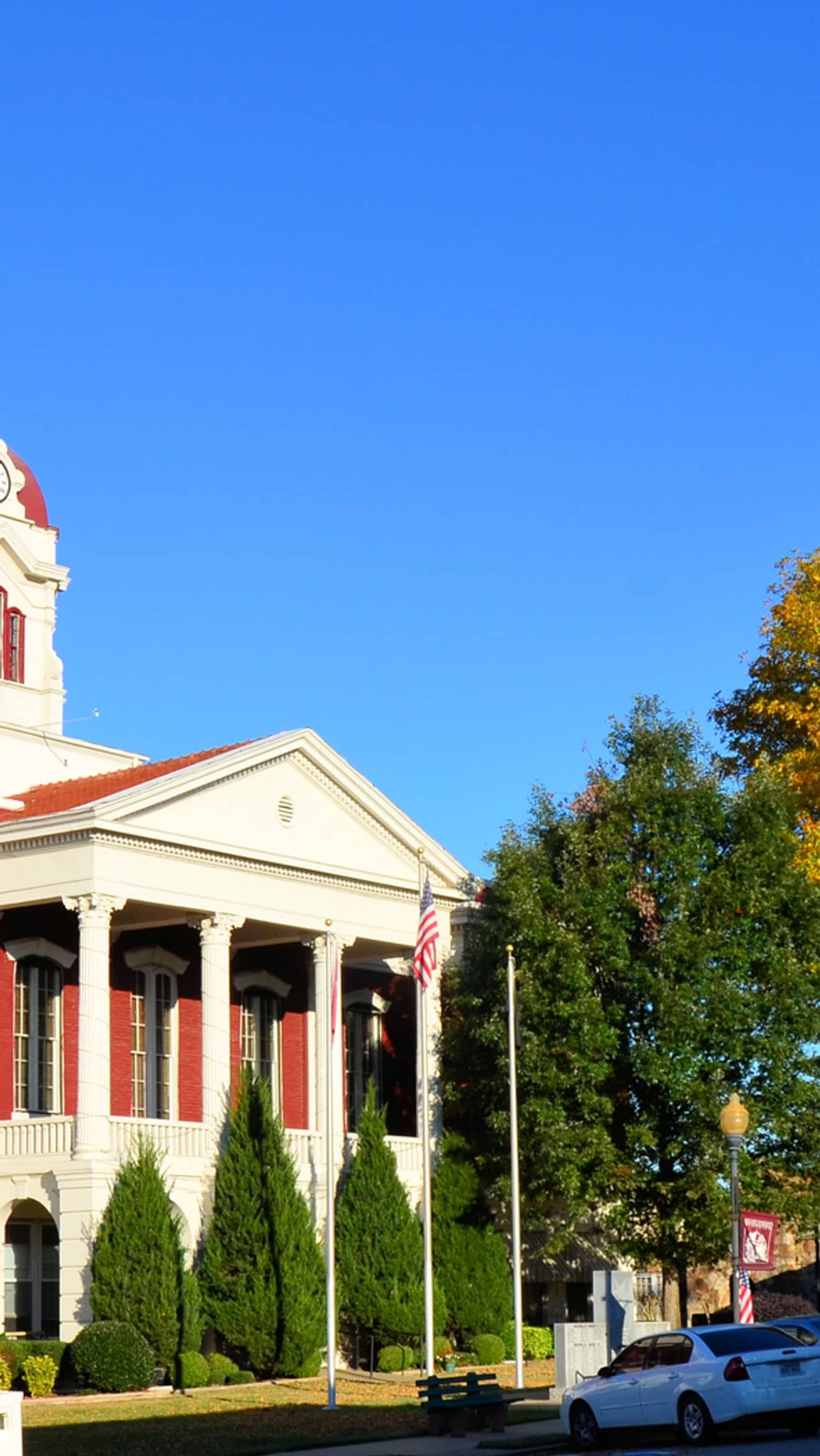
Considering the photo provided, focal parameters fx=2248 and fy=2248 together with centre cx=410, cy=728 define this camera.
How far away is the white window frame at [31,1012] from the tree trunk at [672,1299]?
13.2 metres

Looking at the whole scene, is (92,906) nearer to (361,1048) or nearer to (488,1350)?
(361,1048)

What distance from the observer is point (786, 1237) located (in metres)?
56.5

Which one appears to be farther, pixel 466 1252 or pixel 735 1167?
pixel 466 1252

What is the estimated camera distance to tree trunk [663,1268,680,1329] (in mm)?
47094

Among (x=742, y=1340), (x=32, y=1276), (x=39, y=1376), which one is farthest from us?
(x=32, y=1276)

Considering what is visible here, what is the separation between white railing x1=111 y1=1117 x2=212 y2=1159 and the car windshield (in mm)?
16249

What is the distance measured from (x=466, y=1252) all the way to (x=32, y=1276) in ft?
29.2

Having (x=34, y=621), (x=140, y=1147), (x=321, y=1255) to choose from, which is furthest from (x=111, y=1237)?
(x=34, y=621)

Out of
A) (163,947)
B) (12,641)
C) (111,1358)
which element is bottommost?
(111,1358)

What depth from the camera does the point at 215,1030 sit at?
142 feet

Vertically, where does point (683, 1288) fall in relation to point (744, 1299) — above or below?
below

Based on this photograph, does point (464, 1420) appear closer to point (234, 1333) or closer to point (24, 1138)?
point (234, 1333)

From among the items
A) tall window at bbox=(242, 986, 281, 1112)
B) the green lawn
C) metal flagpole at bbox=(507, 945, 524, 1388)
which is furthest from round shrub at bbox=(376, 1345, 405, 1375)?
tall window at bbox=(242, 986, 281, 1112)

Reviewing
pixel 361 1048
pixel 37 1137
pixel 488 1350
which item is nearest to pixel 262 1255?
pixel 37 1137
